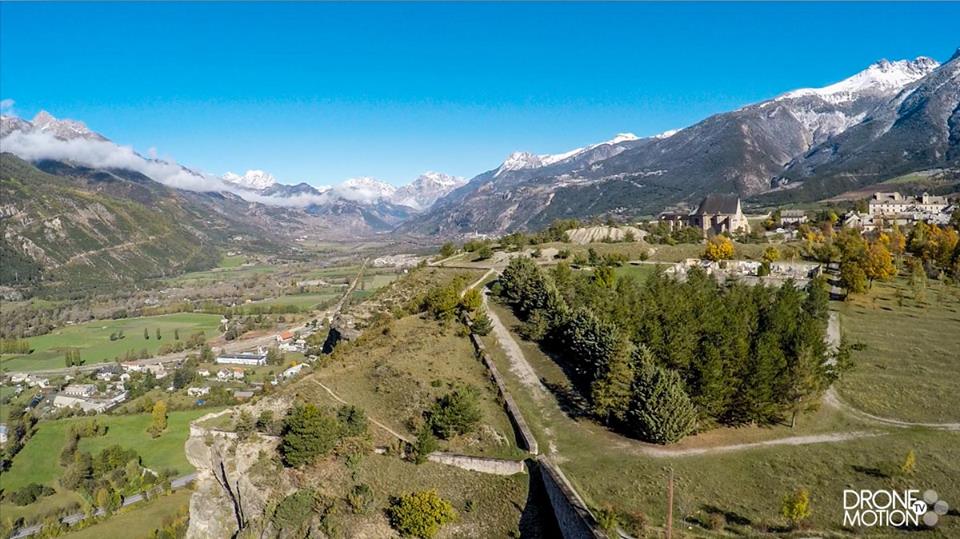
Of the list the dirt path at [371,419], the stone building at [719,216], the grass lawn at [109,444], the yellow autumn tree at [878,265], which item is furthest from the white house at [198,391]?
the yellow autumn tree at [878,265]

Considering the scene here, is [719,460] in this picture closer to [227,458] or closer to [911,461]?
[911,461]

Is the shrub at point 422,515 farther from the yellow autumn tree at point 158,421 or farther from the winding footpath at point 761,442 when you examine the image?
the yellow autumn tree at point 158,421

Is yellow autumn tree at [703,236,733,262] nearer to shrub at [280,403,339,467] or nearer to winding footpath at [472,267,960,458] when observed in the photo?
winding footpath at [472,267,960,458]

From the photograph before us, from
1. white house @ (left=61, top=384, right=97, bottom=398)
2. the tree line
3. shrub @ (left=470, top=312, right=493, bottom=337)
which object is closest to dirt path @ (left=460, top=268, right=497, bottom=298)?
shrub @ (left=470, top=312, right=493, bottom=337)

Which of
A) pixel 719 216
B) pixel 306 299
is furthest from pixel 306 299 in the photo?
pixel 719 216

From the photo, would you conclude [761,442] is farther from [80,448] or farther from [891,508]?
[80,448]

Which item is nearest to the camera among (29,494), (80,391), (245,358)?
(29,494)

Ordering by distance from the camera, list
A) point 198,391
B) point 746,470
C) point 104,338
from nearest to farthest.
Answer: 1. point 746,470
2. point 198,391
3. point 104,338
